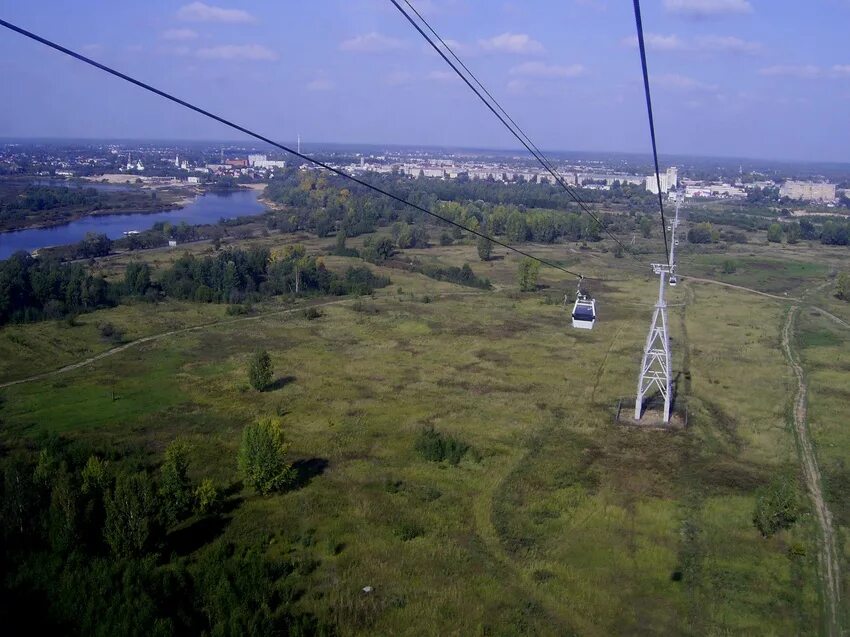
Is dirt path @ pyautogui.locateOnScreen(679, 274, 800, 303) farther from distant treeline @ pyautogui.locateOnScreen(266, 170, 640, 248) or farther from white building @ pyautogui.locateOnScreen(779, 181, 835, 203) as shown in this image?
white building @ pyautogui.locateOnScreen(779, 181, 835, 203)

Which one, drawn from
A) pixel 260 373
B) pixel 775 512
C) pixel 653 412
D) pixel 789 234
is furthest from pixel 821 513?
pixel 789 234

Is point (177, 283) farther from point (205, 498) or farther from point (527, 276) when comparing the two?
point (205, 498)

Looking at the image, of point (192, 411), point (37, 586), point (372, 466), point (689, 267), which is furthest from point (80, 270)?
point (689, 267)

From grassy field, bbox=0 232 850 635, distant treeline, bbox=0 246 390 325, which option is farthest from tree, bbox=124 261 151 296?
grassy field, bbox=0 232 850 635

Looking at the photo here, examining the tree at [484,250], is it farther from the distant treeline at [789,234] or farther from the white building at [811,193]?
the white building at [811,193]

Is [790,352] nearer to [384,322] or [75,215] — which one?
[384,322]

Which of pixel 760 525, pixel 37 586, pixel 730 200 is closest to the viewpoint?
pixel 37 586
